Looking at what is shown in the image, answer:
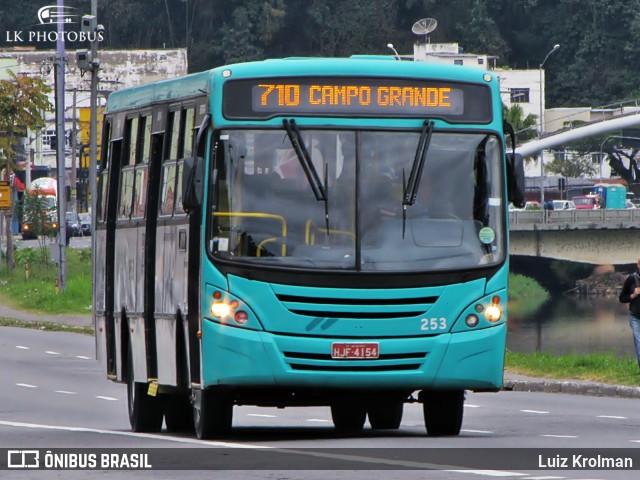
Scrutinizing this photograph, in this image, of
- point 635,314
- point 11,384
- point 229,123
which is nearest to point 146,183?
point 229,123

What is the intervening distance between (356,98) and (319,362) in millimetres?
2066

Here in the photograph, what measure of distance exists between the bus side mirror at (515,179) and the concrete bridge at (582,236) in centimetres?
6309

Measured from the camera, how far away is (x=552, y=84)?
13975cm

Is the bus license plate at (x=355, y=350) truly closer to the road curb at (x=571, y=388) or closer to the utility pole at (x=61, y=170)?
the road curb at (x=571, y=388)

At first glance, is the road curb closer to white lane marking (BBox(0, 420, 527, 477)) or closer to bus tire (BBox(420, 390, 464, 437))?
white lane marking (BBox(0, 420, 527, 477))

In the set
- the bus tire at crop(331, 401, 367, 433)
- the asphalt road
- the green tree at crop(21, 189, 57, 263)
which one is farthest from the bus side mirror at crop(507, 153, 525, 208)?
the green tree at crop(21, 189, 57, 263)

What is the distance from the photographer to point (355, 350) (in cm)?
1273

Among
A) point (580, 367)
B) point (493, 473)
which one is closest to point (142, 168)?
point (493, 473)

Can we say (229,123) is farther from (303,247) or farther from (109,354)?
(109,354)

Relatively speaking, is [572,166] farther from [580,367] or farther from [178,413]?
[178,413]

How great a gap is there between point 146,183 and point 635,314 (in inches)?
346

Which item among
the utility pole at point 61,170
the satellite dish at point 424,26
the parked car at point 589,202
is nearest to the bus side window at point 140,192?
the utility pole at point 61,170

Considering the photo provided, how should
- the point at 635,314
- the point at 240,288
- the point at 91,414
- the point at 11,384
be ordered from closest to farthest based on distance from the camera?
the point at 240,288, the point at 91,414, the point at 635,314, the point at 11,384

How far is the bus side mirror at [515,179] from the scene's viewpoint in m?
13.3
